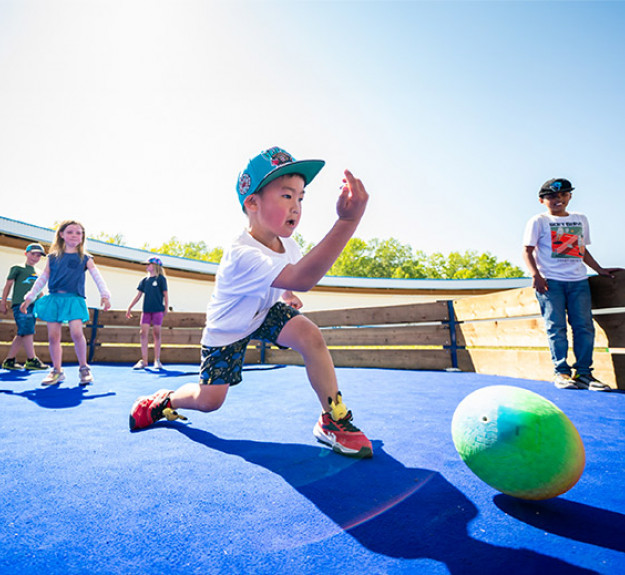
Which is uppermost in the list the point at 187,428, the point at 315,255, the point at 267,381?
the point at 315,255

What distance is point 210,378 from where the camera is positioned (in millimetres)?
2514

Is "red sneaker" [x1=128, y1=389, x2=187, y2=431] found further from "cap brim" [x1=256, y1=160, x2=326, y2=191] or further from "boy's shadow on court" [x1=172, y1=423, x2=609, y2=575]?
"cap brim" [x1=256, y1=160, x2=326, y2=191]

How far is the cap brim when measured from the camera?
2.25 m

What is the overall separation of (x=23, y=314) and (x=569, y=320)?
818 centimetres

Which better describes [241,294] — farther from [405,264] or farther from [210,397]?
[405,264]

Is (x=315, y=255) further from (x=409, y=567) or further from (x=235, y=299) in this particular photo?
(x=409, y=567)

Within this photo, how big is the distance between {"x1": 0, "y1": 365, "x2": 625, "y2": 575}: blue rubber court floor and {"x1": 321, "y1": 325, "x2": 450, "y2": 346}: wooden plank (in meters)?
3.97

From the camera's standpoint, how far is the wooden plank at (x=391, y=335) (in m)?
6.79

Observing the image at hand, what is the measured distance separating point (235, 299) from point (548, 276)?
3.75 meters

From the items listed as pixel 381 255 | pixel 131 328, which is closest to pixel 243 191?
pixel 131 328

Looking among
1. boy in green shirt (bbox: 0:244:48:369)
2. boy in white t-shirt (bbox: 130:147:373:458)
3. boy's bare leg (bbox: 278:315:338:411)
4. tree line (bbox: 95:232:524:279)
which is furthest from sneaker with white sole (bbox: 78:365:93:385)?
tree line (bbox: 95:232:524:279)

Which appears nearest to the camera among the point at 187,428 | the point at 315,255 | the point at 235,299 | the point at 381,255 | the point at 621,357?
the point at 315,255

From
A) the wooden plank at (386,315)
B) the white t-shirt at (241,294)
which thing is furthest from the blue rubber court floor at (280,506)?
the wooden plank at (386,315)

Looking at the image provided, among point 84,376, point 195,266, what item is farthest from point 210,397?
point 195,266
